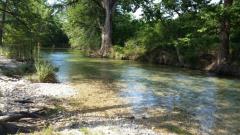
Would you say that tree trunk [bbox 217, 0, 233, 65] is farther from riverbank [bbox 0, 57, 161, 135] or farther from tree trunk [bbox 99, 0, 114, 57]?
tree trunk [bbox 99, 0, 114, 57]

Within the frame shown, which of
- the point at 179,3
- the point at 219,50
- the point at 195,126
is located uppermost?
the point at 179,3

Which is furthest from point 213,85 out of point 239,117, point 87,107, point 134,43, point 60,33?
point 60,33

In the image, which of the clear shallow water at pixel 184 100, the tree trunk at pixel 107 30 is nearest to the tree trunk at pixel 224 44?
the clear shallow water at pixel 184 100

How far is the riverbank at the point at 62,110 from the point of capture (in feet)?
29.9

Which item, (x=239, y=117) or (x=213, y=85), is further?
(x=213, y=85)

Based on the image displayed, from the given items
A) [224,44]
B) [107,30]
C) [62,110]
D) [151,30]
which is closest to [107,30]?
[107,30]

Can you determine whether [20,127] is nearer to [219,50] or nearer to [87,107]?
[87,107]

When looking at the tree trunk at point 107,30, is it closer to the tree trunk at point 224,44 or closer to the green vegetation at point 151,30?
the green vegetation at point 151,30

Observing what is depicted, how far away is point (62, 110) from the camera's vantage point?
1184 centimetres

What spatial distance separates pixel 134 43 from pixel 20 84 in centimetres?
2464

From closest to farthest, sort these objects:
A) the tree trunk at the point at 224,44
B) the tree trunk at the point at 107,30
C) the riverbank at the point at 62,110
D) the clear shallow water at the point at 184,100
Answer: the riverbank at the point at 62,110
the clear shallow water at the point at 184,100
the tree trunk at the point at 224,44
the tree trunk at the point at 107,30

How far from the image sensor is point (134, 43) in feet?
130

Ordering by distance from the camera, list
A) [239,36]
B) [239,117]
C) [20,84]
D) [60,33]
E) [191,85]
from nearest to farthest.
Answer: [239,117], [20,84], [191,85], [239,36], [60,33]

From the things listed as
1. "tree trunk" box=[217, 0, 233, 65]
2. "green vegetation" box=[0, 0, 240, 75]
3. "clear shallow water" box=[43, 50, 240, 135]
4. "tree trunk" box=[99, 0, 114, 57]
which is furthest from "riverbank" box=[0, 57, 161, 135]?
"tree trunk" box=[99, 0, 114, 57]
